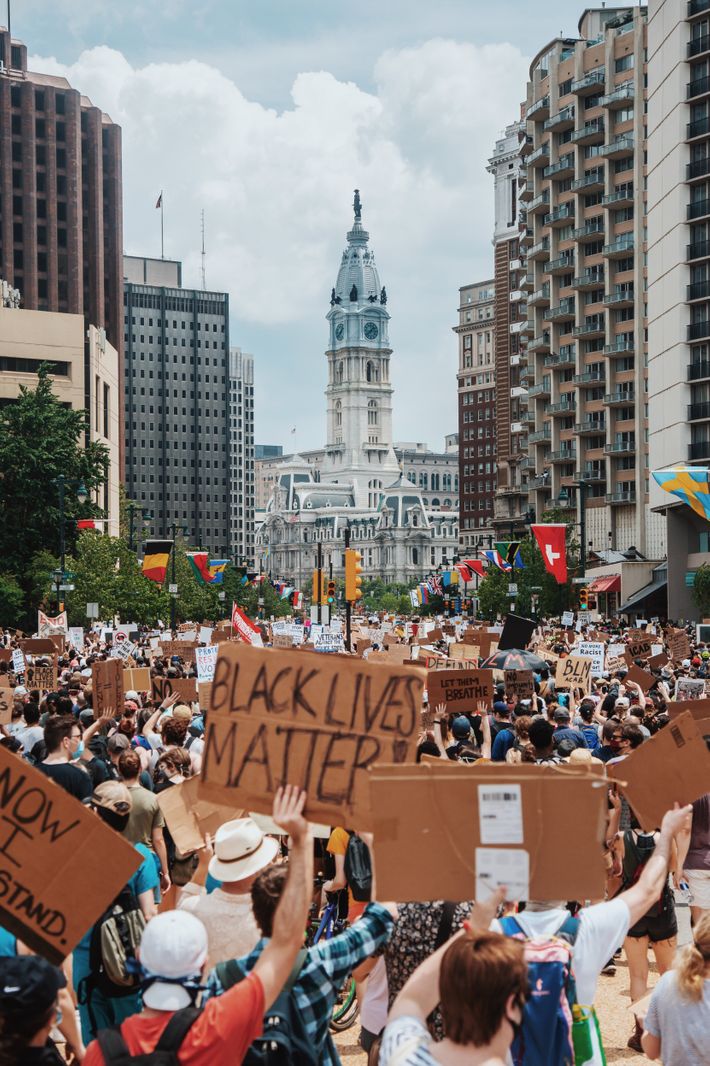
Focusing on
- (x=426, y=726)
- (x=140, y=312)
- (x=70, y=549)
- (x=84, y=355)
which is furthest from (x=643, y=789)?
(x=140, y=312)

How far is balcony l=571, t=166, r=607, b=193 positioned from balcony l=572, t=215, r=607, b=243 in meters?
1.92

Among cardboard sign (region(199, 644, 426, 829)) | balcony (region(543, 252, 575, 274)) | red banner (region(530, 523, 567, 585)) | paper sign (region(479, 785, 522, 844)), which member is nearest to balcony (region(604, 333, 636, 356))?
balcony (region(543, 252, 575, 274))

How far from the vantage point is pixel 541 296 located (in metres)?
99.6

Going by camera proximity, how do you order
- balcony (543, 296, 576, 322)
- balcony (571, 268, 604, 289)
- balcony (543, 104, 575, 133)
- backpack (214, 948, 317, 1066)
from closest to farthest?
backpack (214, 948, 317, 1066) → balcony (571, 268, 604, 289) → balcony (543, 104, 575, 133) → balcony (543, 296, 576, 322)

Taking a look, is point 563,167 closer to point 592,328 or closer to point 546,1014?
point 592,328

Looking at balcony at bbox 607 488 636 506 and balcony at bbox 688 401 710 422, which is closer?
balcony at bbox 688 401 710 422

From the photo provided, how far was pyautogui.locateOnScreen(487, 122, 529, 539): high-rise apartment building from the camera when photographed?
113 meters

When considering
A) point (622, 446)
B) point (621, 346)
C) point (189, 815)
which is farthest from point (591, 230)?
point (189, 815)

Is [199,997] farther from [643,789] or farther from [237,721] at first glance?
[643,789]

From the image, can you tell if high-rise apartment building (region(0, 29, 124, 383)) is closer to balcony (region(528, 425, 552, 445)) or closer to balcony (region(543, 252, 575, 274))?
balcony (region(528, 425, 552, 445))

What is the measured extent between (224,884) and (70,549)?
6375cm

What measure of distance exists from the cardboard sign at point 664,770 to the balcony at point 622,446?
8467 cm

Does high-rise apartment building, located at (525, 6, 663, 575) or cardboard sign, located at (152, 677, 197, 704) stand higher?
high-rise apartment building, located at (525, 6, 663, 575)

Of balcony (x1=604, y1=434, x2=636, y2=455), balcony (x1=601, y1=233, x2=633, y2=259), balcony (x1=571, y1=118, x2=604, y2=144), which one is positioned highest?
balcony (x1=571, y1=118, x2=604, y2=144)
